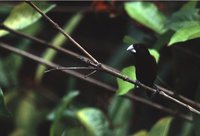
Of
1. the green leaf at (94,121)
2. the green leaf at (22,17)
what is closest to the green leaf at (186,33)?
the green leaf at (22,17)

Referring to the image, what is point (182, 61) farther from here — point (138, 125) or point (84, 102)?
point (84, 102)

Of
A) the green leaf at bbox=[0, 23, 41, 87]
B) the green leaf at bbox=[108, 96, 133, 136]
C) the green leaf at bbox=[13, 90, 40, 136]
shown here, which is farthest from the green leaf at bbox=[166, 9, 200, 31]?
the green leaf at bbox=[13, 90, 40, 136]

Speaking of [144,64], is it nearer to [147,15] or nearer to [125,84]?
[125,84]

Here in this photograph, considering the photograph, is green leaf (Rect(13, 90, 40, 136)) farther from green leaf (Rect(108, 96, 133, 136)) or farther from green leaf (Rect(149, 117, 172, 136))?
green leaf (Rect(149, 117, 172, 136))

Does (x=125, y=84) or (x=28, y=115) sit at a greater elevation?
(x=28, y=115)

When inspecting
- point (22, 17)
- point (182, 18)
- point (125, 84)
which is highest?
point (22, 17)

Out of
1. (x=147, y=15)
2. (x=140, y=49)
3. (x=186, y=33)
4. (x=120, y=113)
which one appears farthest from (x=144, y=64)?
(x=120, y=113)
